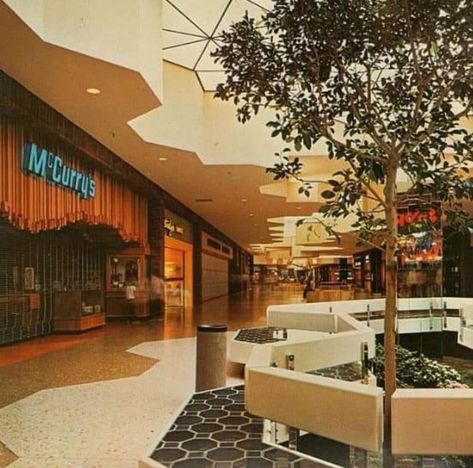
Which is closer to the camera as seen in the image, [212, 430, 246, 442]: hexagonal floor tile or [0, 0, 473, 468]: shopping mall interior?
[0, 0, 473, 468]: shopping mall interior

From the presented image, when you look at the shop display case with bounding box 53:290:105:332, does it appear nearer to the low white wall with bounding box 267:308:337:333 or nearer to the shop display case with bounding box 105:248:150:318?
the shop display case with bounding box 105:248:150:318

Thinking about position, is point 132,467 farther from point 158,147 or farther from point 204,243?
point 204,243

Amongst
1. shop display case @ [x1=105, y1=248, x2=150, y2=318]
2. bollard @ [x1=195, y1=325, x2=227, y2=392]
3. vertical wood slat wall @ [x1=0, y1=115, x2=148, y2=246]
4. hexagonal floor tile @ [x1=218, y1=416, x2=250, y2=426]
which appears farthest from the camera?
shop display case @ [x1=105, y1=248, x2=150, y2=318]

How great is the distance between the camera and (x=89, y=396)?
5711mm

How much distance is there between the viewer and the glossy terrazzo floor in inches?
159

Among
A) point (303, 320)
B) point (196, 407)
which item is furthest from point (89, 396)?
point (303, 320)

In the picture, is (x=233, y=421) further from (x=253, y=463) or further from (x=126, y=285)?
(x=126, y=285)

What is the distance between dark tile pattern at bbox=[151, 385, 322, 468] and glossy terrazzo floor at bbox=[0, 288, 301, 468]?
173 millimetres

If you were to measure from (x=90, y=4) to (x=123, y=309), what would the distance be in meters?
9.46

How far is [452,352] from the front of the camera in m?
11.4

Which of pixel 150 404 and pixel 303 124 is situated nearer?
pixel 303 124

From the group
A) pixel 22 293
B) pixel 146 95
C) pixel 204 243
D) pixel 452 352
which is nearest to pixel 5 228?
pixel 22 293

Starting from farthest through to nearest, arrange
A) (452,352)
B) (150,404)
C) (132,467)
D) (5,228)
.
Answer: (452,352)
(5,228)
(150,404)
(132,467)

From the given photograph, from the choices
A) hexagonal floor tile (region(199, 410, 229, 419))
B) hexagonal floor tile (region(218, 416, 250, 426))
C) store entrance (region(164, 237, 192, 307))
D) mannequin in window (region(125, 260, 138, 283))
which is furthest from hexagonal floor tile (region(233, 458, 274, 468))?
store entrance (region(164, 237, 192, 307))
